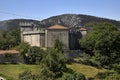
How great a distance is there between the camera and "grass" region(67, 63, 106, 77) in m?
56.0

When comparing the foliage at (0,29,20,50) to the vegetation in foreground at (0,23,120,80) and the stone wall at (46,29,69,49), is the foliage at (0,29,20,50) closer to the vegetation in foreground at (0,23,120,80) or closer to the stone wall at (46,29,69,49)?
the vegetation in foreground at (0,23,120,80)

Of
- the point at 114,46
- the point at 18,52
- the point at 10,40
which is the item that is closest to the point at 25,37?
the point at 10,40

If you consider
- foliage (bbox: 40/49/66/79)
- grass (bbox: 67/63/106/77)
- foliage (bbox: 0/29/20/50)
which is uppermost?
foliage (bbox: 0/29/20/50)

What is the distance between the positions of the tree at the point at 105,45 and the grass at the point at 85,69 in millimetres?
3577

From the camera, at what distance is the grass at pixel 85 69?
5604 centimetres

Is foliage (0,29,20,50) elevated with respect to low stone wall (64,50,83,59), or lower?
elevated

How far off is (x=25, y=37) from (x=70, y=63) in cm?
1753

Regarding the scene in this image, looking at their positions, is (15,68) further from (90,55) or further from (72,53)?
(90,55)

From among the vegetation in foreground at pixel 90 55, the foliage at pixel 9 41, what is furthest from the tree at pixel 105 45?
the foliage at pixel 9 41

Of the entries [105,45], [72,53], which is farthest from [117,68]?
[72,53]

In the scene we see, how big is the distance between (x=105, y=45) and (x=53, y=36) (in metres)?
11.5

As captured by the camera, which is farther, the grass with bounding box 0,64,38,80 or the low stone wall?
the low stone wall

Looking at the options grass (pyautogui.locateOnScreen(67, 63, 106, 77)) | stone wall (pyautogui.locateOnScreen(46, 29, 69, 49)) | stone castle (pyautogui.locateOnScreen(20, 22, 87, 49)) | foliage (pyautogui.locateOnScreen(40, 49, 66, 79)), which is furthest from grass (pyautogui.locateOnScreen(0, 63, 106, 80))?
stone castle (pyautogui.locateOnScreen(20, 22, 87, 49))

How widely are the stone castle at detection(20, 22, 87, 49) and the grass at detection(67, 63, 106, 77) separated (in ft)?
33.4
